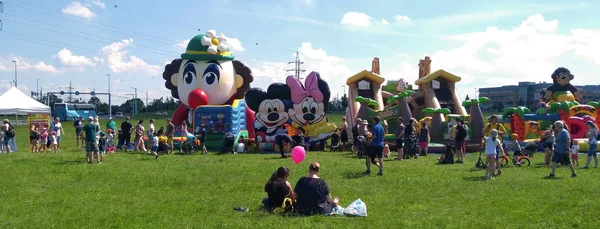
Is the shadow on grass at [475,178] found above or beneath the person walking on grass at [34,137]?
beneath

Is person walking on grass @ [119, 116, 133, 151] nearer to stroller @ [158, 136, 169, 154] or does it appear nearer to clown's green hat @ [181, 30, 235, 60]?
stroller @ [158, 136, 169, 154]

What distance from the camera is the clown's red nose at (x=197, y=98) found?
23.2 m

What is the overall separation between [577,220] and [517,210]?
0.98 m

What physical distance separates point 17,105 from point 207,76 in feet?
28.4

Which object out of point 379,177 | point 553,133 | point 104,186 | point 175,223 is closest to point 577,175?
point 553,133

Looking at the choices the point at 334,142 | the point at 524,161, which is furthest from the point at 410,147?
the point at 334,142

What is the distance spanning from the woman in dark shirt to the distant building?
97.1m

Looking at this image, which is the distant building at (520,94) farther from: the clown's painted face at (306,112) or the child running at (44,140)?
the child running at (44,140)

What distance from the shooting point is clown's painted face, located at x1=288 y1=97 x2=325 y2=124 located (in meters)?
22.8

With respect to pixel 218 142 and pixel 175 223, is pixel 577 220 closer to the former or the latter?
pixel 175 223

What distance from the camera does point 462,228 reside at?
25.7ft

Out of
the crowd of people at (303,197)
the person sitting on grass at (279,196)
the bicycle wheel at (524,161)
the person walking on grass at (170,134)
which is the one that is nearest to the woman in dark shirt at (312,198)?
the crowd of people at (303,197)

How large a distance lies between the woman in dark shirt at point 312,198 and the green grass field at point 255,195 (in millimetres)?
286

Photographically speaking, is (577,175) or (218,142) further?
(218,142)
